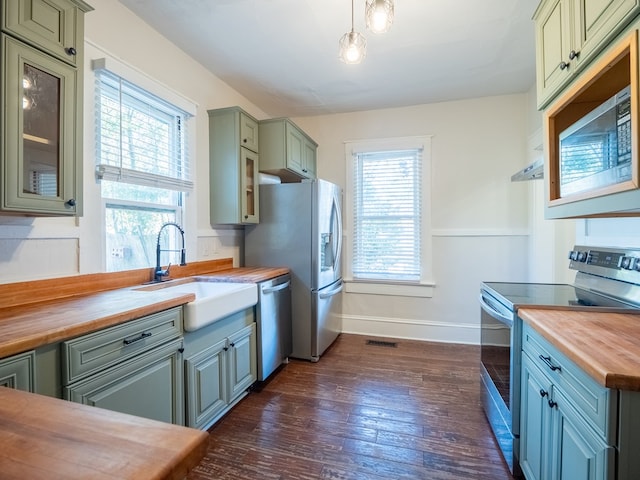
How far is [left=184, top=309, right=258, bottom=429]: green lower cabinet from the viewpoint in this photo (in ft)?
5.98

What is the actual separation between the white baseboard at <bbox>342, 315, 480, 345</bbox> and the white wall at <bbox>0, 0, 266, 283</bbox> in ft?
6.09

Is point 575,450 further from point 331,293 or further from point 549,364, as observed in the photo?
point 331,293

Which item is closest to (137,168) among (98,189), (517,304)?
(98,189)

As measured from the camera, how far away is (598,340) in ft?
3.53

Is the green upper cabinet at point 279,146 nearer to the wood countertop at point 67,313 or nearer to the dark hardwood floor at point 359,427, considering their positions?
the wood countertop at point 67,313

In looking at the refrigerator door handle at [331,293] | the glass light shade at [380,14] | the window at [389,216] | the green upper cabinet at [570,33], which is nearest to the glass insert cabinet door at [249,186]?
the refrigerator door handle at [331,293]

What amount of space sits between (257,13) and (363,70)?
3.63ft

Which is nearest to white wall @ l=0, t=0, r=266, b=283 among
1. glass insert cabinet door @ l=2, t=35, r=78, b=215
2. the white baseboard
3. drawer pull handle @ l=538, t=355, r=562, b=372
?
glass insert cabinet door @ l=2, t=35, r=78, b=215

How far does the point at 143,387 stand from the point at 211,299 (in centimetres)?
55

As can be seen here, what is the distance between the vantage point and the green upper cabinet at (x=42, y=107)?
1.27 meters

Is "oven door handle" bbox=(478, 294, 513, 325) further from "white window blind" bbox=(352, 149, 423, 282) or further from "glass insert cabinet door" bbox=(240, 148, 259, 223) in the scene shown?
"glass insert cabinet door" bbox=(240, 148, 259, 223)

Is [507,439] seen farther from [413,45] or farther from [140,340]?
[413,45]

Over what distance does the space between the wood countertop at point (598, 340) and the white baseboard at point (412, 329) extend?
2.27 metres

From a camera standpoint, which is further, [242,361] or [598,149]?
[242,361]
